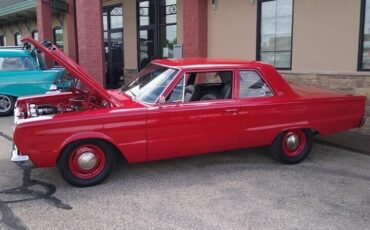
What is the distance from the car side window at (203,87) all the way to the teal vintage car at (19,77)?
17.8 feet

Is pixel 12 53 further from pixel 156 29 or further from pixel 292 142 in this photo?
pixel 292 142

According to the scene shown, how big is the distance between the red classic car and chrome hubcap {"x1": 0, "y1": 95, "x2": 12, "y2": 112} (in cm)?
497

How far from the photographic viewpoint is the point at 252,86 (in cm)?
580

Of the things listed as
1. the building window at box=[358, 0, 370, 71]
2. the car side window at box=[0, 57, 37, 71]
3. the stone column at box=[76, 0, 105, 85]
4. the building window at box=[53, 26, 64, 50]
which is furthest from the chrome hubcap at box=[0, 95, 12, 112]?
the building window at box=[358, 0, 370, 71]

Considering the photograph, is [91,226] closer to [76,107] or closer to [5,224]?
[5,224]

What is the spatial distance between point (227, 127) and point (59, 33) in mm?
13851

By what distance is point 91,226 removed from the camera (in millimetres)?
3988

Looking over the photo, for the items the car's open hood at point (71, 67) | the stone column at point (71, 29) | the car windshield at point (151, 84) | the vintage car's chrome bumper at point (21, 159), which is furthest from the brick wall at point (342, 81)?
the stone column at point (71, 29)

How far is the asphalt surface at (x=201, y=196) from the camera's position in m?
4.10

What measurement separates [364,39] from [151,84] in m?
4.38

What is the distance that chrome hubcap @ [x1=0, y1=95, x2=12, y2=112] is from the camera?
34.4ft

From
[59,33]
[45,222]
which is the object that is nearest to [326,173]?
[45,222]

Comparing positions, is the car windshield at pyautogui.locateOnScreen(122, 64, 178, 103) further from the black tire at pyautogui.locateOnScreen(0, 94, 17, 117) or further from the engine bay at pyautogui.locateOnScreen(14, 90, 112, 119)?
the black tire at pyautogui.locateOnScreen(0, 94, 17, 117)

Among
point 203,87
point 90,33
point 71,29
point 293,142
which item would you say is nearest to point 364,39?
point 293,142
